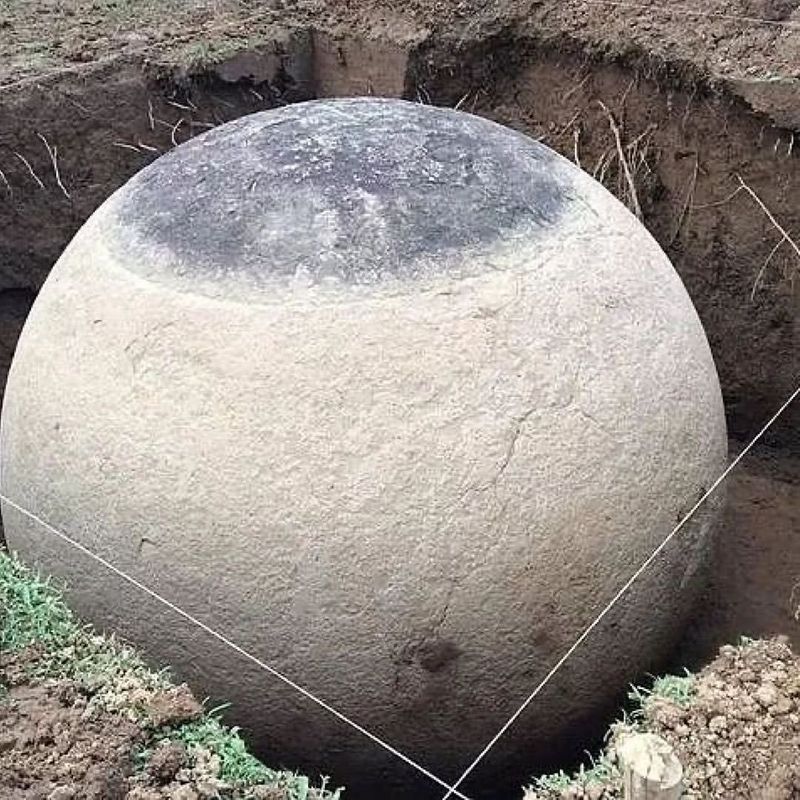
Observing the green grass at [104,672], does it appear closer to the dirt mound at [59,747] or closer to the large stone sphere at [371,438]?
the dirt mound at [59,747]

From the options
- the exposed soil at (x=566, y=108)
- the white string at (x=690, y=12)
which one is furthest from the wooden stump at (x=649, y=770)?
the white string at (x=690, y=12)

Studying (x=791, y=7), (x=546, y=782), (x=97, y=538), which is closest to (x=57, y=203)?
(x=97, y=538)

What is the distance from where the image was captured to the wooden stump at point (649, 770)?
6.59ft

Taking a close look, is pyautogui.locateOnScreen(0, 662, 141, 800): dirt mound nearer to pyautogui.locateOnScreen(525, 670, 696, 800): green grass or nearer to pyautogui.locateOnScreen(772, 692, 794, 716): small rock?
pyautogui.locateOnScreen(525, 670, 696, 800): green grass

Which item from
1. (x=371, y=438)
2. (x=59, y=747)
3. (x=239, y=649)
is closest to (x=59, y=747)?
(x=59, y=747)

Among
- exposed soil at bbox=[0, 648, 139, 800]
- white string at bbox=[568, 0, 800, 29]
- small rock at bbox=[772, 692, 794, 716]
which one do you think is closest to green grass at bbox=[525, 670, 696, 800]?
small rock at bbox=[772, 692, 794, 716]

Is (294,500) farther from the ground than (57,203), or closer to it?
farther from the ground

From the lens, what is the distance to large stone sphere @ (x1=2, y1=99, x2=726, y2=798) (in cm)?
277

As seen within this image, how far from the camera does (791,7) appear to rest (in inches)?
177

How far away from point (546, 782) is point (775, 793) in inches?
16.7

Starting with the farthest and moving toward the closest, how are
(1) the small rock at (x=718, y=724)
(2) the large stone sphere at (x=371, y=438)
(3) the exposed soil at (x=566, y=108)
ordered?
Result: (3) the exposed soil at (x=566, y=108)
(2) the large stone sphere at (x=371, y=438)
(1) the small rock at (x=718, y=724)

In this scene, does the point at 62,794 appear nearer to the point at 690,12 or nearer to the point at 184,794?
the point at 184,794

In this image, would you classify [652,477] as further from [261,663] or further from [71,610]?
[71,610]

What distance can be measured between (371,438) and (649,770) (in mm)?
993
